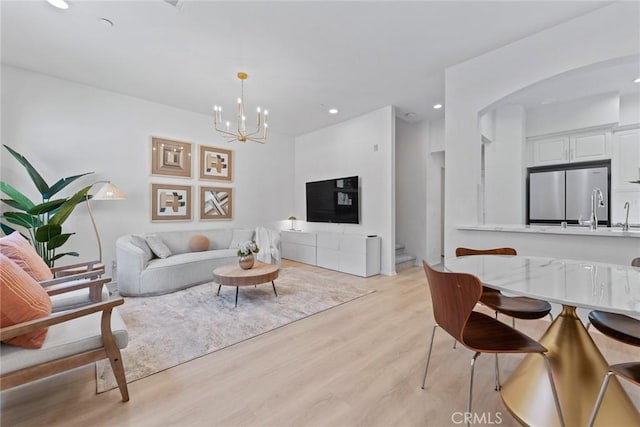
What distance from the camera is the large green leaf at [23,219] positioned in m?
2.99

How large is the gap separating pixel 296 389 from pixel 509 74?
11.7 ft

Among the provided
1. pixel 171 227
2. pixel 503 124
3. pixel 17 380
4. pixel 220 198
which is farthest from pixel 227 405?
pixel 503 124

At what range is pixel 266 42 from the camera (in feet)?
9.11

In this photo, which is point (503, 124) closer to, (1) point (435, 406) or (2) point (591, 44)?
(2) point (591, 44)

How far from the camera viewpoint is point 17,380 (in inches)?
50.8

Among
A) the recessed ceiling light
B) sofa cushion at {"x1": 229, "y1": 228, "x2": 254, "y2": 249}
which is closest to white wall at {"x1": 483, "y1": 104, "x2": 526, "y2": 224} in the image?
sofa cushion at {"x1": 229, "y1": 228, "x2": 254, "y2": 249}

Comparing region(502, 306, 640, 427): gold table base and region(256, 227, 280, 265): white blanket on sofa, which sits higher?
region(256, 227, 280, 265): white blanket on sofa

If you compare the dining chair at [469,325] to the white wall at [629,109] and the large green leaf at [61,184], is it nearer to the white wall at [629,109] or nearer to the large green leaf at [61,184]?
the large green leaf at [61,184]

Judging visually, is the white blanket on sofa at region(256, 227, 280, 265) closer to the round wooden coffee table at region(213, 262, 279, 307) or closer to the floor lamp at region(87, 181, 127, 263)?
the round wooden coffee table at region(213, 262, 279, 307)

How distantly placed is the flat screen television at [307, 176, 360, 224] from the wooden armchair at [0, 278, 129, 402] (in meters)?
A: 3.99

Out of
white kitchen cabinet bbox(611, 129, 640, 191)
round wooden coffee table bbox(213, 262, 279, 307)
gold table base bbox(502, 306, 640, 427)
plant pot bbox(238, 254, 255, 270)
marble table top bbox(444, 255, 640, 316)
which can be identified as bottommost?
gold table base bbox(502, 306, 640, 427)

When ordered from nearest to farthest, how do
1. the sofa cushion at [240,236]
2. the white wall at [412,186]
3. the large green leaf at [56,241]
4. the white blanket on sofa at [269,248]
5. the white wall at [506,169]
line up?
1. the large green leaf at [56,241]
2. the white wall at [506,169]
3. the white blanket on sofa at [269,248]
4. the sofa cushion at [240,236]
5. the white wall at [412,186]

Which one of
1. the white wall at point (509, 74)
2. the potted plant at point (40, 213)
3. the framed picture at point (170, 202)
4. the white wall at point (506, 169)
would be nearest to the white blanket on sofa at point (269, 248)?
the framed picture at point (170, 202)

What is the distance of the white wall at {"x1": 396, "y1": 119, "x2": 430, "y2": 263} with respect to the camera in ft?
17.3
